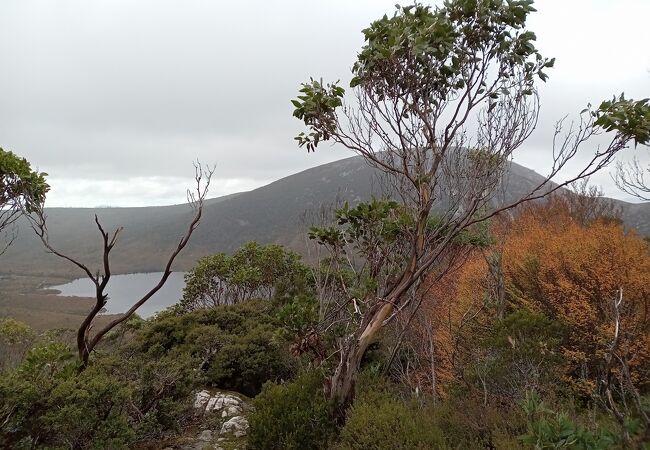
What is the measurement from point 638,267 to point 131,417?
47.6 ft

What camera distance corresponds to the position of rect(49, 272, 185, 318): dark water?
9069cm

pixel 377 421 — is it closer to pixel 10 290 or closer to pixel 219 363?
pixel 219 363

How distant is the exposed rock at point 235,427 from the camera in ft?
25.4

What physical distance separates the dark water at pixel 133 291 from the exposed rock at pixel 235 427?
80268 millimetres

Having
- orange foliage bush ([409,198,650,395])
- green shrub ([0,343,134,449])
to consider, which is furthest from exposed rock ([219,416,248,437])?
orange foliage bush ([409,198,650,395])

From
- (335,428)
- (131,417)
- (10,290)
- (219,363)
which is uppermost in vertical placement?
(335,428)

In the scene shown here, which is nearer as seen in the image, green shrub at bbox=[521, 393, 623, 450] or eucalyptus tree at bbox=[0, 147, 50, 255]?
green shrub at bbox=[521, 393, 623, 450]

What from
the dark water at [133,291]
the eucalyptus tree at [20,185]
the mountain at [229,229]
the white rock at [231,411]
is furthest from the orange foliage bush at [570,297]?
the mountain at [229,229]

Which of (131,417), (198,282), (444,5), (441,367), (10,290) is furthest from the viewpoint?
(10,290)

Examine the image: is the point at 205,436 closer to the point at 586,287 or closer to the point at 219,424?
the point at 219,424

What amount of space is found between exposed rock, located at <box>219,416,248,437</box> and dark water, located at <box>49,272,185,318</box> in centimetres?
8027

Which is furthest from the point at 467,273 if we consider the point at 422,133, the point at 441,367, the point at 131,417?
the point at 131,417

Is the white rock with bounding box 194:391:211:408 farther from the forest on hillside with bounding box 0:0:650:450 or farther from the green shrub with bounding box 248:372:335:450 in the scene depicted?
the green shrub with bounding box 248:372:335:450

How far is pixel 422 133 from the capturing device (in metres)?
5.66
